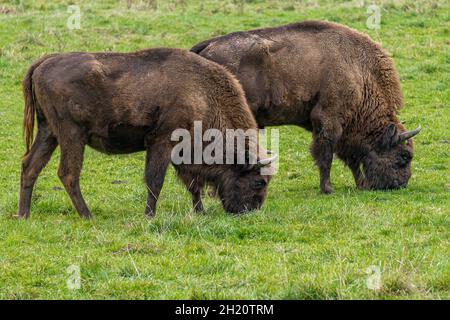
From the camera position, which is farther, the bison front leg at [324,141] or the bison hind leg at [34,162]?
the bison front leg at [324,141]

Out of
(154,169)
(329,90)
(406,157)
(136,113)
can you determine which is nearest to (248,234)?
(154,169)

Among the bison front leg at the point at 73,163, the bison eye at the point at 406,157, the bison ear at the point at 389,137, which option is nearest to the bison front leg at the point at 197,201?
the bison front leg at the point at 73,163

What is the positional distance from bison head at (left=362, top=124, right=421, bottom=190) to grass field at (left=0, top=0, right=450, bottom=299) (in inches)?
9.6

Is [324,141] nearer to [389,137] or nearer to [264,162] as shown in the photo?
[389,137]

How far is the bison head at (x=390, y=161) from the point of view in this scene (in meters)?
10.8

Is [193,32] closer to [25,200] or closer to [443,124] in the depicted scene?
[443,124]

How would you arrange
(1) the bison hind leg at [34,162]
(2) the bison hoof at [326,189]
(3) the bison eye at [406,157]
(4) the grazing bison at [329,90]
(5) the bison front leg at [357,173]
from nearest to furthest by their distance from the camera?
(1) the bison hind leg at [34,162] → (4) the grazing bison at [329,90] → (2) the bison hoof at [326,189] → (3) the bison eye at [406,157] → (5) the bison front leg at [357,173]

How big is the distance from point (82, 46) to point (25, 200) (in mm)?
9783

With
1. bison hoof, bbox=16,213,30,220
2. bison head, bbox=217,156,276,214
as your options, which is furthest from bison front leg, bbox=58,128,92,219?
bison head, bbox=217,156,276,214

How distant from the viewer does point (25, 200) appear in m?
9.15

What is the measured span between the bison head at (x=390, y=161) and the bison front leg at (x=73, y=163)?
4.09 metres

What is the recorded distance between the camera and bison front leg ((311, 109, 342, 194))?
1080 centimetres

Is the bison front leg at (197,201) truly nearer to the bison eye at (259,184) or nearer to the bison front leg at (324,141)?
the bison eye at (259,184)

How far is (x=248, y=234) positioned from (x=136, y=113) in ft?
6.97
